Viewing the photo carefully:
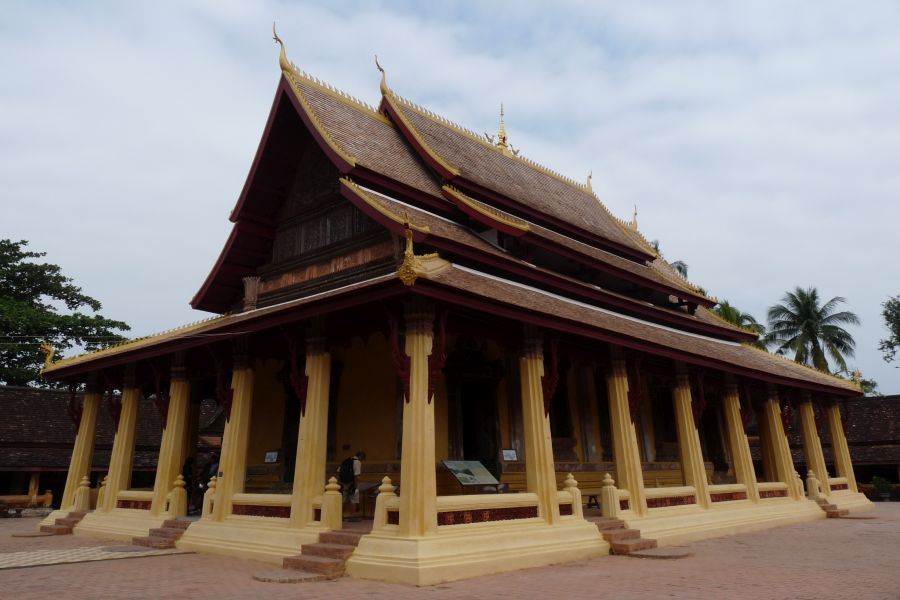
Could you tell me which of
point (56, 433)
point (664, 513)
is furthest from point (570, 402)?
point (56, 433)

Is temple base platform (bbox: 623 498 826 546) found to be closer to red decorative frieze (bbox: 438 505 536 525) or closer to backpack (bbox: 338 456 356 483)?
red decorative frieze (bbox: 438 505 536 525)

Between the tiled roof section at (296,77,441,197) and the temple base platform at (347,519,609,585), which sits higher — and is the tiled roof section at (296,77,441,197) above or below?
above

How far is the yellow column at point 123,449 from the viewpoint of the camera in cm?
1361

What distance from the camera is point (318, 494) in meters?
9.84

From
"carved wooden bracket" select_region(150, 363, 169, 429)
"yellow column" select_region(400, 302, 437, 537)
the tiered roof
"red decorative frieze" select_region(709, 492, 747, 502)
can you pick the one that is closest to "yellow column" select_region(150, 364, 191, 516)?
"carved wooden bracket" select_region(150, 363, 169, 429)

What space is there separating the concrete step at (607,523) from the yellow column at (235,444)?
6083mm

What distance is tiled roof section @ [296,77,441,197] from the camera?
43.2 ft

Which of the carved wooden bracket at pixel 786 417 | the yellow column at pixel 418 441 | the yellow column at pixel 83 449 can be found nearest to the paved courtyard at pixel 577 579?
the yellow column at pixel 418 441

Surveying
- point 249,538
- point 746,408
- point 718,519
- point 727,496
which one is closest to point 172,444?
point 249,538

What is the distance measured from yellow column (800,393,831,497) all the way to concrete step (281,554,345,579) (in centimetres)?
1547

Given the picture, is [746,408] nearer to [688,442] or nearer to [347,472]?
[688,442]

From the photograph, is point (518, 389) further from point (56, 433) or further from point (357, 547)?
point (56, 433)

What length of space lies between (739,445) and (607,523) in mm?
5730

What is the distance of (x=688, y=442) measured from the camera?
13.3m
